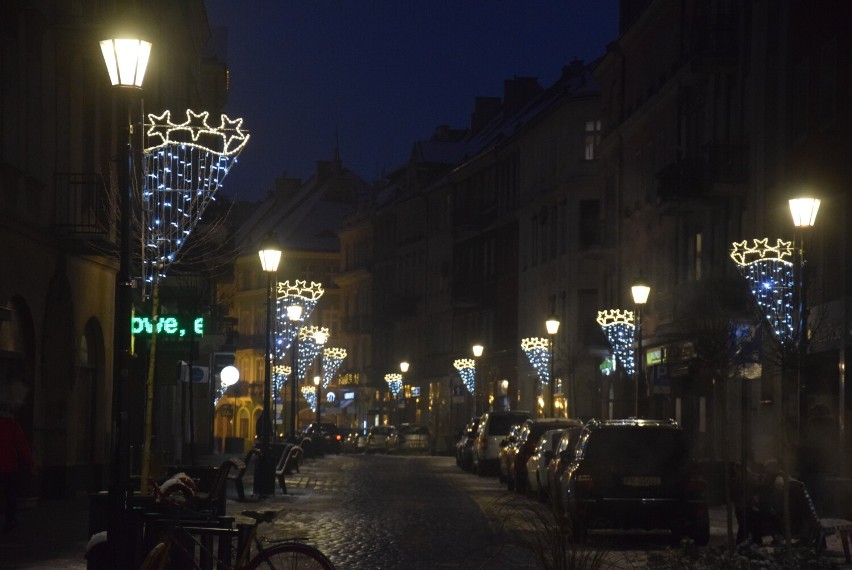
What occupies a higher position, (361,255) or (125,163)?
(361,255)

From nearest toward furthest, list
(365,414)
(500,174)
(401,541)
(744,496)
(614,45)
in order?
(744,496) < (401,541) < (614,45) < (500,174) < (365,414)

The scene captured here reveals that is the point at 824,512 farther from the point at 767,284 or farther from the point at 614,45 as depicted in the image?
the point at 614,45

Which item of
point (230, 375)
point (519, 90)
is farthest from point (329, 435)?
point (230, 375)

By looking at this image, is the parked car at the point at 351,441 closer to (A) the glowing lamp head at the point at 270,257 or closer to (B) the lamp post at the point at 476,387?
(B) the lamp post at the point at 476,387

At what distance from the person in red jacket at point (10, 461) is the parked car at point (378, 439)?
2466 inches

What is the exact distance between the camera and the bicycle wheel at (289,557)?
1191cm

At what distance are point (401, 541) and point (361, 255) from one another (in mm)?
100645

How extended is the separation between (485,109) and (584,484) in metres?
82.4

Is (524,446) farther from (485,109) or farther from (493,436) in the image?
(485,109)

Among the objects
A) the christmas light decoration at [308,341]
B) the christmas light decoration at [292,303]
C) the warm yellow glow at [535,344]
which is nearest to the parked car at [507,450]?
the christmas light decoration at [292,303]

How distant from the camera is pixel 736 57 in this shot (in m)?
43.5

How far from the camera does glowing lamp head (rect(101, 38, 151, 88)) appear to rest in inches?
589

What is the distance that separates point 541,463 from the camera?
31766 mm

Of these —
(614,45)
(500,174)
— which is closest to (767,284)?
(614,45)
